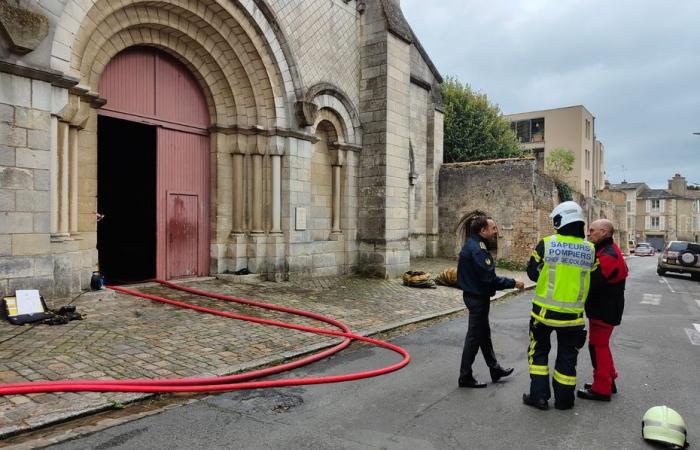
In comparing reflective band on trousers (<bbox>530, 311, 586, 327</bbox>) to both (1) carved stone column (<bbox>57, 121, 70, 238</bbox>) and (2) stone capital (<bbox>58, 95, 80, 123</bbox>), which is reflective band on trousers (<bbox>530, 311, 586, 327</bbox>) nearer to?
(1) carved stone column (<bbox>57, 121, 70, 238</bbox>)

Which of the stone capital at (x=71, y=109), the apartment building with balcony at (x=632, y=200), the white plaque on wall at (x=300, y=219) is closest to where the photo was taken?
the stone capital at (x=71, y=109)

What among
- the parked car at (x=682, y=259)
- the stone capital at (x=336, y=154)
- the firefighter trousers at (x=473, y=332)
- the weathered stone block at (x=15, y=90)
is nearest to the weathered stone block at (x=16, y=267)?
the weathered stone block at (x=15, y=90)

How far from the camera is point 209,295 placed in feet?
28.4

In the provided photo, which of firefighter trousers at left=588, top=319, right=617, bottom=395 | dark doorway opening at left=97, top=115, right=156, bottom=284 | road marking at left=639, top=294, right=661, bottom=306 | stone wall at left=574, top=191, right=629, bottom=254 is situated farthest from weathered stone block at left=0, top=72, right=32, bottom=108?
stone wall at left=574, top=191, right=629, bottom=254

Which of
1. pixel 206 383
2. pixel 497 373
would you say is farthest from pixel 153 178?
pixel 497 373

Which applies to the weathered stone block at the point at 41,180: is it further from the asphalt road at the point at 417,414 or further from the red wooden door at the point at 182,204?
the asphalt road at the point at 417,414

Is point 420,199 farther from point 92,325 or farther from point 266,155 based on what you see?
point 92,325

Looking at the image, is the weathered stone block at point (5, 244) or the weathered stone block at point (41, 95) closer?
the weathered stone block at point (5, 244)

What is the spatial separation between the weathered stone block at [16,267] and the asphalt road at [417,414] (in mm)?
4021

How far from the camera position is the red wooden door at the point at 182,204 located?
33.1ft

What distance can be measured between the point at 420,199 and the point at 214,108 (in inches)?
462

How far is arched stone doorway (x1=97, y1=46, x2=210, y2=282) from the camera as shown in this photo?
9.89 m

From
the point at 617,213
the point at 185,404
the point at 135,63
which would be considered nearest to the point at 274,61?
the point at 135,63

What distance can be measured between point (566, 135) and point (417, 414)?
43.4m
